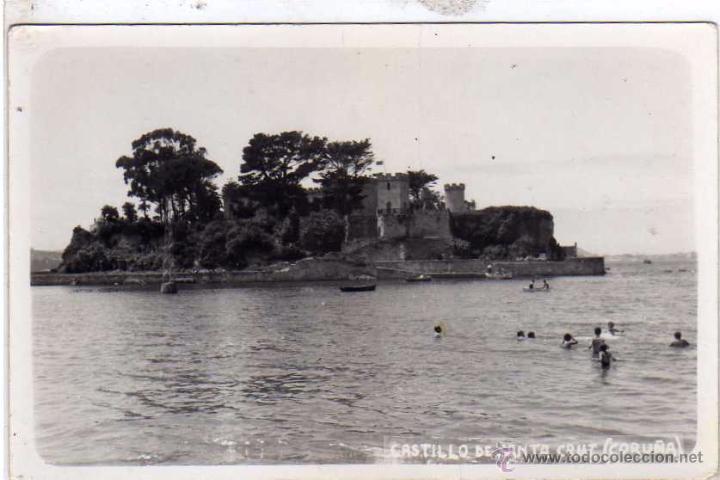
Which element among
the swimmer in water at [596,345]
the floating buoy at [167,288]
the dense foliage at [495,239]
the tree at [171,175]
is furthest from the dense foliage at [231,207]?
the swimmer in water at [596,345]

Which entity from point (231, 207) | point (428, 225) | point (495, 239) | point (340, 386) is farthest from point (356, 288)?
point (340, 386)

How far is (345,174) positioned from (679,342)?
596 centimetres

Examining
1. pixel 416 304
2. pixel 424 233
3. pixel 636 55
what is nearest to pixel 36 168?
pixel 636 55

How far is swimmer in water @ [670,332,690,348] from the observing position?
7.15 metres

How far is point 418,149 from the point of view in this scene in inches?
324

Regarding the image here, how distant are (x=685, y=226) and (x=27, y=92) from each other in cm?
588

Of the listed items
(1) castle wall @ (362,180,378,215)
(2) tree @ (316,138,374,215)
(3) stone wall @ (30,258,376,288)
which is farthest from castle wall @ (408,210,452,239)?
(2) tree @ (316,138,374,215)

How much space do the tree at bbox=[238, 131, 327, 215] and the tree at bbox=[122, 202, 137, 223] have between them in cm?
157

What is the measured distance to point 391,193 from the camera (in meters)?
14.6

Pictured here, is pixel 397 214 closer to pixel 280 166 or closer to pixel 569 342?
pixel 280 166

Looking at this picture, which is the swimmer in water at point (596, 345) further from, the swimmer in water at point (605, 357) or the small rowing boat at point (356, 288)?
the small rowing boat at point (356, 288)

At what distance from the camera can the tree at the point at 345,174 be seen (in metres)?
9.26

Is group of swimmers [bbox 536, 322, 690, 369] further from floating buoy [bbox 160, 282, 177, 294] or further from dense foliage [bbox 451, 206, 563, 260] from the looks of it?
floating buoy [bbox 160, 282, 177, 294]

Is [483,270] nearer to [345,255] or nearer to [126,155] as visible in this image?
[345,255]
